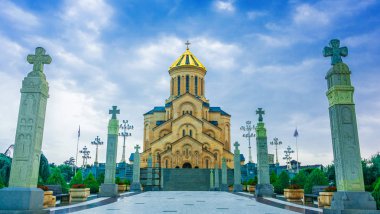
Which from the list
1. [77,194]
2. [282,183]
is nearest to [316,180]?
[282,183]

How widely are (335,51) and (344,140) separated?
2415 millimetres

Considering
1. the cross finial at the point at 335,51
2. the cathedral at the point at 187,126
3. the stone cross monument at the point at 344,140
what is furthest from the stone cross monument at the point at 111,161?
the cathedral at the point at 187,126

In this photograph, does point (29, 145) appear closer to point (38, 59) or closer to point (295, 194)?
point (38, 59)

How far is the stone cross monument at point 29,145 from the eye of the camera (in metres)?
6.69

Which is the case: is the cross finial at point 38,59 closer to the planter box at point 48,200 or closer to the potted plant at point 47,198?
the potted plant at point 47,198

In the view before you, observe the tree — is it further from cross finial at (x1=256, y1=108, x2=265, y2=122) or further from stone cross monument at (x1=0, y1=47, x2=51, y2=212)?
cross finial at (x1=256, y1=108, x2=265, y2=122)

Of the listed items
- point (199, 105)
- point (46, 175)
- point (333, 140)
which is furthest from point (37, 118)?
point (199, 105)

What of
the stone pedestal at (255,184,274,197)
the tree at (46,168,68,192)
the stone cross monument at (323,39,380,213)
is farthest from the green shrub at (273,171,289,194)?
the tree at (46,168,68,192)

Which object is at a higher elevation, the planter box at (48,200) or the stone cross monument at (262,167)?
the stone cross monument at (262,167)

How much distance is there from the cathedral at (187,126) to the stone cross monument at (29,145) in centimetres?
3161

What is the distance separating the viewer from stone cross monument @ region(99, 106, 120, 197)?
582 inches

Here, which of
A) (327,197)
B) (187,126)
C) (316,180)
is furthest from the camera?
(187,126)

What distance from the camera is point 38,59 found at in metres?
7.88

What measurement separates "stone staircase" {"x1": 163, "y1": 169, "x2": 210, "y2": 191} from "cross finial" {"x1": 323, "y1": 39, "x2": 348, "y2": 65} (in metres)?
21.1
